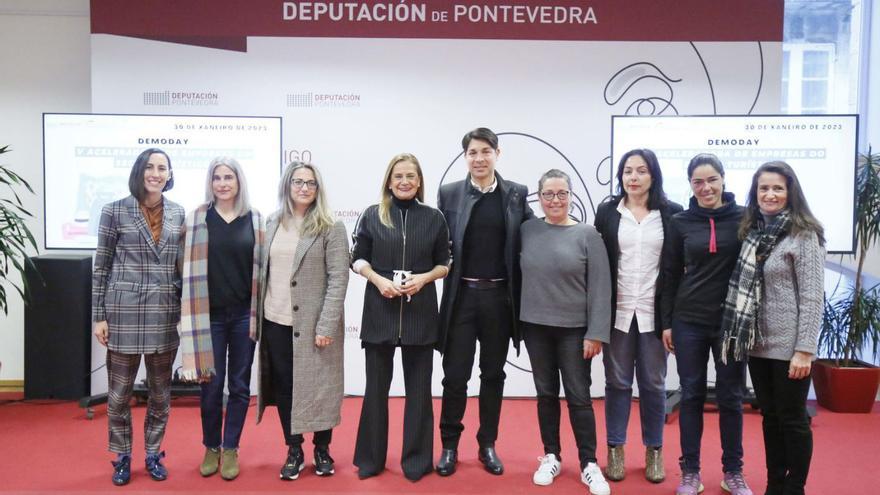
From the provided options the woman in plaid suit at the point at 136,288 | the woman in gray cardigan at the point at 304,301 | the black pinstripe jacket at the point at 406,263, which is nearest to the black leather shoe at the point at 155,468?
the woman in plaid suit at the point at 136,288

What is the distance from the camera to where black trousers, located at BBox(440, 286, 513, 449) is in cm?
305

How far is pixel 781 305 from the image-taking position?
261 centimetres

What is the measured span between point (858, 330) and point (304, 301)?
3.47 meters

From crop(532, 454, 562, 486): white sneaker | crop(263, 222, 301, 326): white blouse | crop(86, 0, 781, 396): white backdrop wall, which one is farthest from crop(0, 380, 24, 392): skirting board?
crop(532, 454, 562, 486): white sneaker

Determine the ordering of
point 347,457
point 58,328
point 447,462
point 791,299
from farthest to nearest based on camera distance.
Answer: point 58,328, point 347,457, point 447,462, point 791,299

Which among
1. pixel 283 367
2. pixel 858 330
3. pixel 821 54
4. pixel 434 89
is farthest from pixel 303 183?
pixel 821 54

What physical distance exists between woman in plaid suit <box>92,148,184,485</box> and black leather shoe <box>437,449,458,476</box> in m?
1.24

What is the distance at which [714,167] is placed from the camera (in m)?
2.83

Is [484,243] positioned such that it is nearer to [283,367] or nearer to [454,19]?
[283,367]

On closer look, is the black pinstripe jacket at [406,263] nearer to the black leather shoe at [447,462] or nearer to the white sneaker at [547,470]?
the black leather shoe at [447,462]

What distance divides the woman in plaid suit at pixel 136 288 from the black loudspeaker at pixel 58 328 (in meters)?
1.63

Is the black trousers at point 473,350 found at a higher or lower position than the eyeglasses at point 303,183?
lower

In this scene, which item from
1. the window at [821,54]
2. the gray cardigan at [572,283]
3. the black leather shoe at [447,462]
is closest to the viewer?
the gray cardigan at [572,283]

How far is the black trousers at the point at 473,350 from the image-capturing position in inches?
120
